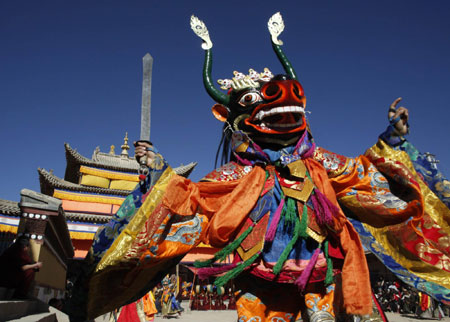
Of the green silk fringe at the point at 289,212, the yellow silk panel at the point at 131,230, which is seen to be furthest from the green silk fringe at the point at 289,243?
the yellow silk panel at the point at 131,230

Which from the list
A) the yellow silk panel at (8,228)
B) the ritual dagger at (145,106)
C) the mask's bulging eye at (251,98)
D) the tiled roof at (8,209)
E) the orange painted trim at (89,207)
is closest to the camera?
the ritual dagger at (145,106)

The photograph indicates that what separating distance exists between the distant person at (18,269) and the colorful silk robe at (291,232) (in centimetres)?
297

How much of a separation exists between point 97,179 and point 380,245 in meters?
23.1

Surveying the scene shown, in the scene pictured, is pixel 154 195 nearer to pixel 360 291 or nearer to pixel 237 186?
pixel 237 186

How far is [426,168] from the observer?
283 centimetres

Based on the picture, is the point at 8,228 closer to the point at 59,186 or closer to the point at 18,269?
the point at 59,186

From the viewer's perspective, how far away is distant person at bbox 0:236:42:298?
4.82m

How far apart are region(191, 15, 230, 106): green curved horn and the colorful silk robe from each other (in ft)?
2.13

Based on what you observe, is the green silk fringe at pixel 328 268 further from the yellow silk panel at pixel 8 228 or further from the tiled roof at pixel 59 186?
the tiled roof at pixel 59 186

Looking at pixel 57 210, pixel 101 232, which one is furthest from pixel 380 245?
pixel 57 210

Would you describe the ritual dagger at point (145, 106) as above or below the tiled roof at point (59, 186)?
below

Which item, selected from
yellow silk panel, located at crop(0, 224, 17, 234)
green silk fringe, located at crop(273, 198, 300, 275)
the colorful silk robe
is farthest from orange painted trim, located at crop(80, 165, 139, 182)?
green silk fringe, located at crop(273, 198, 300, 275)

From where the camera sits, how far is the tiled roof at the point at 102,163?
24.0 metres

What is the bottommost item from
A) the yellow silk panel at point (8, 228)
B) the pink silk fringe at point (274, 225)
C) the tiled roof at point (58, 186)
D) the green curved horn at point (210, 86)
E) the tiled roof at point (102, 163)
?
the pink silk fringe at point (274, 225)
